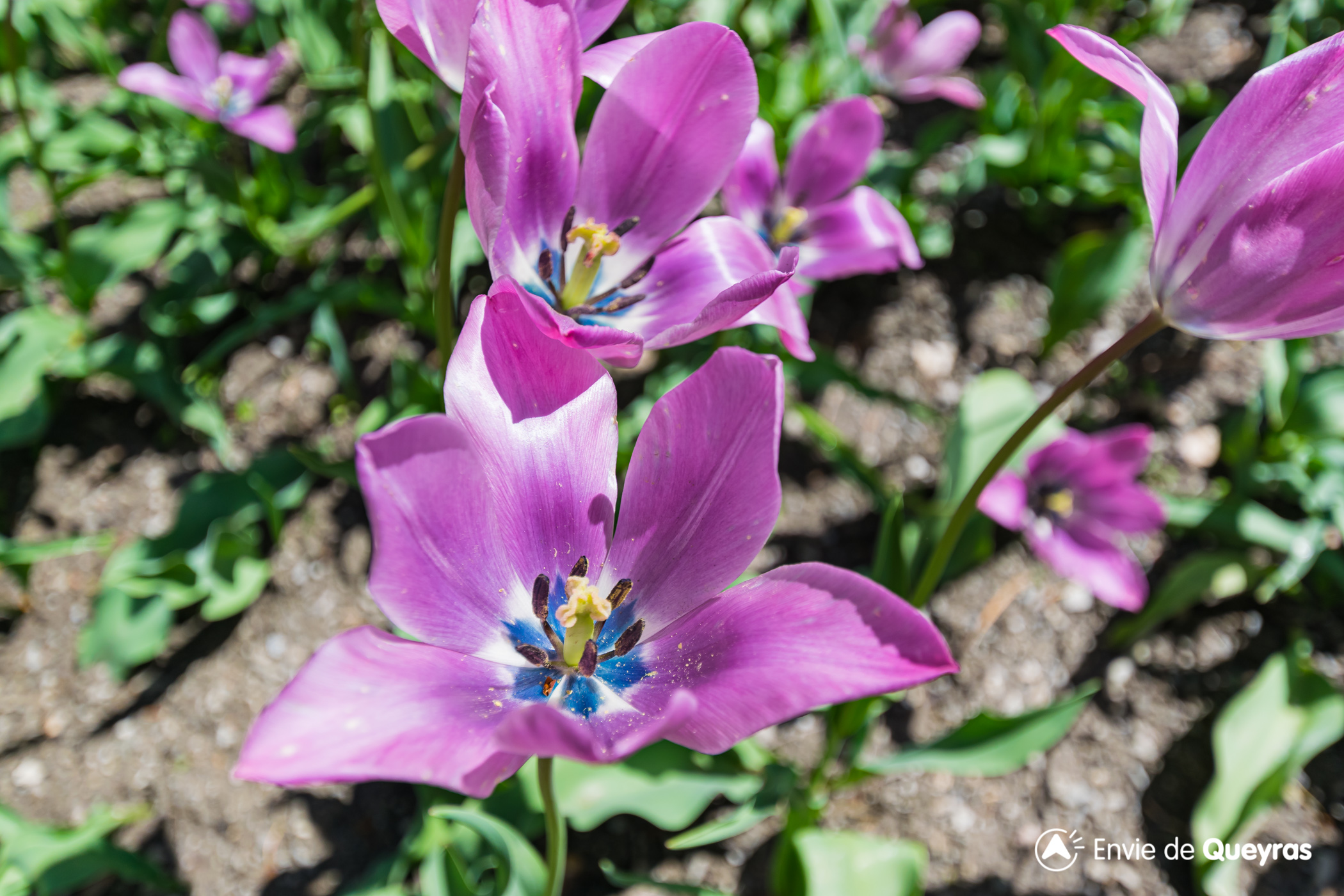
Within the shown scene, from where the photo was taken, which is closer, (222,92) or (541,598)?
(541,598)

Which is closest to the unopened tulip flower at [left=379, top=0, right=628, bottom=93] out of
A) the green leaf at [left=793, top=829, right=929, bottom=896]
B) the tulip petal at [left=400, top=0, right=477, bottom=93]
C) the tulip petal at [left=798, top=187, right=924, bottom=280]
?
the tulip petal at [left=400, top=0, right=477, bottom=93]

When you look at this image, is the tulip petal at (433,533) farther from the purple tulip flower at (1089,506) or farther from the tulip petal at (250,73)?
the tulip petal at (250,73)

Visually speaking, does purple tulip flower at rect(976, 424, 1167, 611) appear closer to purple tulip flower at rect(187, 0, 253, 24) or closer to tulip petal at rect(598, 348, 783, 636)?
tulip petal at rect(598, 348, 783, 636)

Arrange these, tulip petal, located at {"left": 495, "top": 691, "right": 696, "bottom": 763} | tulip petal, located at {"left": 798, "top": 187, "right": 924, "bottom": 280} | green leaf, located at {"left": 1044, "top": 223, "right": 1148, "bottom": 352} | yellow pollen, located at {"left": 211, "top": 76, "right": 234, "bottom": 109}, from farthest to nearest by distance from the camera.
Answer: yellow pollen, located at {"left": 211, "top": 76, "right": 234, "bottom": 109} < green leaf, located at {"left": 1044, "top": 223, "right": 1148, "bottom": 352} < tulip petal, located at {"left": 798, "top": 187, "right": 924, "bottom": 280} < tulip petal, located at {"left": 495, "top": 691, "right": 696, "bottom": 763}

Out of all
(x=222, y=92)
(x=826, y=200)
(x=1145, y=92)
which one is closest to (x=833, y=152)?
(x=826, y=200)

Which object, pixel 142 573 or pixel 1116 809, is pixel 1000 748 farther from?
pixel 142 573

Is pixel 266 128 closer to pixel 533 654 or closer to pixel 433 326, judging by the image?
pixel 433 326
